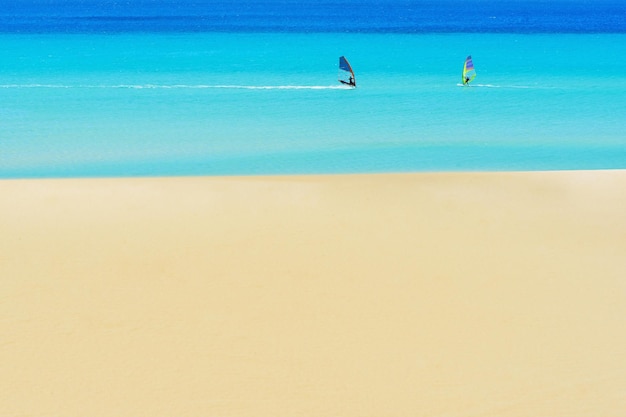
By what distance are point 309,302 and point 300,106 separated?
12941mm

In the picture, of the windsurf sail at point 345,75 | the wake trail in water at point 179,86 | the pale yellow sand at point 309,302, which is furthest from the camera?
the wake trail in water at point 179,86

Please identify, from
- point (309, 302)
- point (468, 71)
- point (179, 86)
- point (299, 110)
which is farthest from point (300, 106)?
point (309, 302)

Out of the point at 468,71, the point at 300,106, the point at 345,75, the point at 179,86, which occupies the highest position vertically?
the point at 468,71

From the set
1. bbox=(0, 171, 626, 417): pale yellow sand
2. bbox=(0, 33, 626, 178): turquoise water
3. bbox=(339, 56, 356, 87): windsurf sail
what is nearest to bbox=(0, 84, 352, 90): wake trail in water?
bbox=(0, 33, 626, 178): turquoise water

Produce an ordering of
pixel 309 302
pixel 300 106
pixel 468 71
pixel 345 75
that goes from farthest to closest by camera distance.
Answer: pixel 345 75 < pixel 468 71 < pixel 300 106 < pixel 309 302

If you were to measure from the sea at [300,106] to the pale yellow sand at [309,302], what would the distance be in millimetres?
3635

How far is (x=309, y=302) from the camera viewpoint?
238 inches

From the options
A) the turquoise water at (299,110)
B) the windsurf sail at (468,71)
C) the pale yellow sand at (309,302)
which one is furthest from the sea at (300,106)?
the pale yellow sand at (309,302)

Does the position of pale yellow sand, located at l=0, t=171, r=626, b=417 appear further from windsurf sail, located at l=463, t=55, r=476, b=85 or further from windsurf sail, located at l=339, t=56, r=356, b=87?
windsurf sail, located at l=463, t=55, r=476, b=85

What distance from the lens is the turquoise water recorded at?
1273cm

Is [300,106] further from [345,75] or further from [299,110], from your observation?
[345,75]

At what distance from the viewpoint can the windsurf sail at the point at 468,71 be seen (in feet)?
69.5

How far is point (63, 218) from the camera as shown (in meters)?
8.02

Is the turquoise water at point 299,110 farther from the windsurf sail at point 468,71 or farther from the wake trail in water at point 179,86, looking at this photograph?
the windsurf sail at point 468,71
